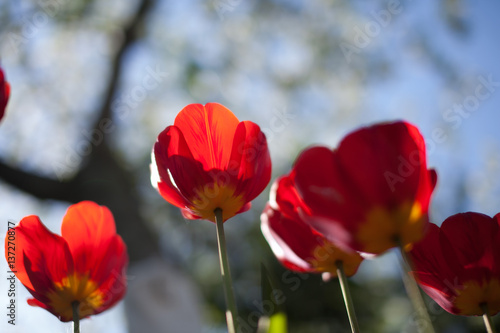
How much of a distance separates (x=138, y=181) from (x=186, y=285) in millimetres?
2454

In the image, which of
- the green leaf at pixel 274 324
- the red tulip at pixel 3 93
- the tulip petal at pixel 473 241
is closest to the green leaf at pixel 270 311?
the green leaf at pixel 274 324

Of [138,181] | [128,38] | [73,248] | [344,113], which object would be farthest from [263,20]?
[73,248]

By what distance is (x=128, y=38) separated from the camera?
3.80m

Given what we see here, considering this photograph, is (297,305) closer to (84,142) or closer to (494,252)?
(84,142)

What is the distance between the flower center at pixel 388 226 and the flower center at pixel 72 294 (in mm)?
191

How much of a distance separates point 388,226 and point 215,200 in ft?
0.38

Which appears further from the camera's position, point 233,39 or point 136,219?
point 233,39

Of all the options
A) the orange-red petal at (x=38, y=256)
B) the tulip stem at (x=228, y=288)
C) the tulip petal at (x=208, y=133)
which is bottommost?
the orange-red petal at (x=38, y=256)

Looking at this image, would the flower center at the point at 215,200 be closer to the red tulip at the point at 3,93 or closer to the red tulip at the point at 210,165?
the red tulip at the point at 210,165

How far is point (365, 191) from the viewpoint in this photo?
9.5 inches

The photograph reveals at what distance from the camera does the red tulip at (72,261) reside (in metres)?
0.32

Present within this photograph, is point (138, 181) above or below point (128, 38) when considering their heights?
below

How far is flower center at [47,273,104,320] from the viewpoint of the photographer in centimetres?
32

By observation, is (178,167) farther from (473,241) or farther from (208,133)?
(473,241)
